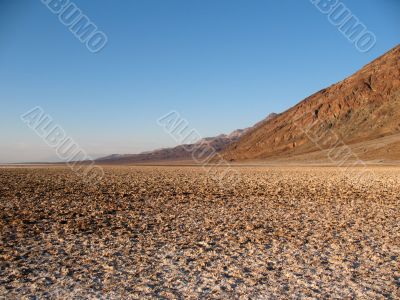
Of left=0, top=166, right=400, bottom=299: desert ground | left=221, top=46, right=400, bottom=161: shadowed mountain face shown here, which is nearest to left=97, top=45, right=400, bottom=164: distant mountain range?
left=221, top=46, right=400, bottom=161: shadowed mountain face

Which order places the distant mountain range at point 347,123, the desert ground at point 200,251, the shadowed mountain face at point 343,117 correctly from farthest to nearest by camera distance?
the shadowed mountain face at point 343,117 < the distant mountain range at point 347,123 < the desert ground at point 200,251

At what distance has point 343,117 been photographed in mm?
103562

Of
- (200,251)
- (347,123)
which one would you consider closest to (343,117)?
(347,123)

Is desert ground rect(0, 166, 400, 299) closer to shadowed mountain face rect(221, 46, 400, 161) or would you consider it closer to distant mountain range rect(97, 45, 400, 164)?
distant mountain range rect(97, 45, 400, 164)

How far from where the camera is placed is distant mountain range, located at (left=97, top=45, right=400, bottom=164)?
87688 millimetres

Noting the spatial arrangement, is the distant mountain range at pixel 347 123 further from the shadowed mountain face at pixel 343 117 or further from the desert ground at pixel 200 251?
the desert ground at pixel 200 251

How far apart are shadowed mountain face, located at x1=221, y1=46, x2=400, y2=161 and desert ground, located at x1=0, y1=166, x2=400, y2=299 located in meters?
73.6

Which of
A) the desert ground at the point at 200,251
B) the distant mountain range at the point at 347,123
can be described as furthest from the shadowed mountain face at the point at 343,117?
the desert ground at the point at 200,251

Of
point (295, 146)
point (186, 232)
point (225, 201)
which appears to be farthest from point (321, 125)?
point (186, 232)

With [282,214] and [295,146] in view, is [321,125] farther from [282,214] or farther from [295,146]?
[282,214]

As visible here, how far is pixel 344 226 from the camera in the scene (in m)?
10.8

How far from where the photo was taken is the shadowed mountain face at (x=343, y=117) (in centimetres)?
9381

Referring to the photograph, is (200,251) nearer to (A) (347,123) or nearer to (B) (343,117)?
(A) (347,123)

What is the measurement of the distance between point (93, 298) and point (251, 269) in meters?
2.88
